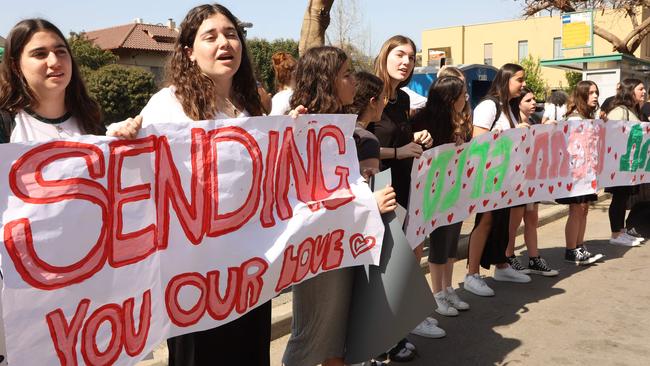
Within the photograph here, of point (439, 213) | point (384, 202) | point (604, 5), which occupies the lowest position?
point (439, 213)

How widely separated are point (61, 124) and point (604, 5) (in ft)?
74.3

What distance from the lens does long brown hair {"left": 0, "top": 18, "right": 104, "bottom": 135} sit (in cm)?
217

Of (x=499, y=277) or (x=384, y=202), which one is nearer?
(x=384, y=202)

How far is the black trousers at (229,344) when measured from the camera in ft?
7.25

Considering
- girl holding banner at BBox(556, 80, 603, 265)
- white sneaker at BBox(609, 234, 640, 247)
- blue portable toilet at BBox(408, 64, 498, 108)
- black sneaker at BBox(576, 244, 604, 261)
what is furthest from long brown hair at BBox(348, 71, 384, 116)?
blue portable toilet at BBox(408, 64, 498, 108)

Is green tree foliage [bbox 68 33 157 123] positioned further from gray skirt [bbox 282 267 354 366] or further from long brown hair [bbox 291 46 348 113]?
gray skirt [bbox 282 267 354 366]

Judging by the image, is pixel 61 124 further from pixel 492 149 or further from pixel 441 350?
pixel 492 149

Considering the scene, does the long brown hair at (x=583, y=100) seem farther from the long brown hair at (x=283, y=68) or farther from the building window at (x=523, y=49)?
the building window at (x=523, y=49)

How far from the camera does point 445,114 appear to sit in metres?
3.99

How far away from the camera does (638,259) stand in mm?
5836

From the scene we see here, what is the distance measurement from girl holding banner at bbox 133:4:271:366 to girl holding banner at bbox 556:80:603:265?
4.12 m

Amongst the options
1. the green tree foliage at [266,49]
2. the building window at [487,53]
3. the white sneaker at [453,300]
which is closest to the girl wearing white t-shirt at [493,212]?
the white sneaker at [453,300]

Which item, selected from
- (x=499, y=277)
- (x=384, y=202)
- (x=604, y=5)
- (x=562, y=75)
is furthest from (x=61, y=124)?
(x=562, y=75)

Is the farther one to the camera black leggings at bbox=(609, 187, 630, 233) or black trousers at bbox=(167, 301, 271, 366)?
black leggings at bbox=(609, 187, 630, 233)
